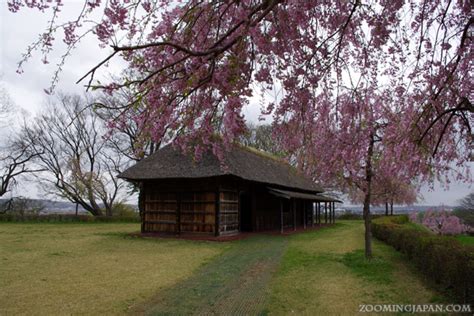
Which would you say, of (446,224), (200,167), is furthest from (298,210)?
(200,167)

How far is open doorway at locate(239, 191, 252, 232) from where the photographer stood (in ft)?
69.3

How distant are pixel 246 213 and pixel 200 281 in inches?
535

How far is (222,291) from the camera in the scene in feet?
23.4

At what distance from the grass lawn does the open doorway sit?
7699 millimetres

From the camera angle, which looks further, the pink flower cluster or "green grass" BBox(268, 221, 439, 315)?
the pink flower cluster

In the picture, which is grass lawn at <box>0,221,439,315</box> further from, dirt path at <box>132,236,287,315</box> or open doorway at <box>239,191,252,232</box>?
open doorway at <box>239,191,252,232</box>

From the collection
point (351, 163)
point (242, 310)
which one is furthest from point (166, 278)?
point (351, 163)

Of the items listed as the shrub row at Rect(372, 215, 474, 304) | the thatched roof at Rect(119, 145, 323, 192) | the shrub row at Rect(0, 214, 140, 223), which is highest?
the thatched roof at Rect(119, 145, 323, 192)

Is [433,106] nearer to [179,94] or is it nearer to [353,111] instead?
[353,111]

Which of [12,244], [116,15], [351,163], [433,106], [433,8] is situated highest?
[433,8]

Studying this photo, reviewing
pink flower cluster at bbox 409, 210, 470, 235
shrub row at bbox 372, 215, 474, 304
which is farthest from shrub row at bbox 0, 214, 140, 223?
shrub row at bbox 372, 215, 474, 304

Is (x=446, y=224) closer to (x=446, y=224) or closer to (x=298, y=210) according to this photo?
(x=446, y=224)

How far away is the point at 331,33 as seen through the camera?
535 cm

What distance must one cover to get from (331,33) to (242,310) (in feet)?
13.7
